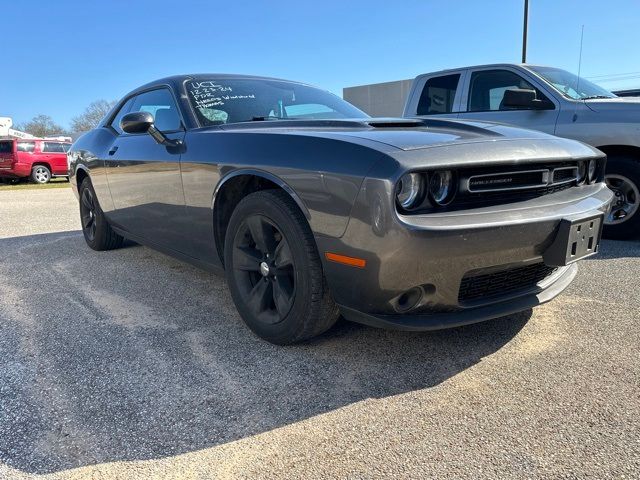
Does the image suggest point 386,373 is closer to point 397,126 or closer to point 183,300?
point 397,126

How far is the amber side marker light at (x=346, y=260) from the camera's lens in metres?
1.97

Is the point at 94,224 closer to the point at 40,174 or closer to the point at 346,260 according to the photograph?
the point at 346,260

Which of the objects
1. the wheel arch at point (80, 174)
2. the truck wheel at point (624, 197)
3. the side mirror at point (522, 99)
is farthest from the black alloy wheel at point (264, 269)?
the truck wheel at point (624, 197)

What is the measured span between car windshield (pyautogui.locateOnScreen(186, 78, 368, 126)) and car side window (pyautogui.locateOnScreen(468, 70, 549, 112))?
7.31ft

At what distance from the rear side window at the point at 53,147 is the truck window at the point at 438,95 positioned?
14.5 m

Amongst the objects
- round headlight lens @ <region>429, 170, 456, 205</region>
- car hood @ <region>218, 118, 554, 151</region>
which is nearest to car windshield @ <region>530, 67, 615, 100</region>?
car hood @ <region>218, 118, 554, 151</region>

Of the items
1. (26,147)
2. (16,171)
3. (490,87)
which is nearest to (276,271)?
(490,87)

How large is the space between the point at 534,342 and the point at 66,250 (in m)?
4.47

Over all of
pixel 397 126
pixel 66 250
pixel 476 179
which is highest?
pixel 397 126

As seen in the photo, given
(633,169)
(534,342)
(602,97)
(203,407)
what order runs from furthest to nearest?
1. (602,97)
2. (633,169)
3. (534,342)
4. (203,407)

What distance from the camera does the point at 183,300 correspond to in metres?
3.30

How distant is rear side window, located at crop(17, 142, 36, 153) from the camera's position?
15547 mm

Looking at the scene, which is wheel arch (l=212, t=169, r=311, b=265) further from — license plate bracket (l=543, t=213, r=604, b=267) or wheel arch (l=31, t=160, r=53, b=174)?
wheel arch (l=31, t=160, r=53, b=174)

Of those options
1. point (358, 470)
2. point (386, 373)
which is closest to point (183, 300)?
point (386, 373)
